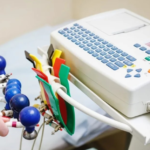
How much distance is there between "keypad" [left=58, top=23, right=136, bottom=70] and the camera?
0.48 metres

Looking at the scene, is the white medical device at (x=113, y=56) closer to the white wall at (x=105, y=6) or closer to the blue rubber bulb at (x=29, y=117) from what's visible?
the blue rubber bulb at (x=29, y=117)

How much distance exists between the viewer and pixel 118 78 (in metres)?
0.44

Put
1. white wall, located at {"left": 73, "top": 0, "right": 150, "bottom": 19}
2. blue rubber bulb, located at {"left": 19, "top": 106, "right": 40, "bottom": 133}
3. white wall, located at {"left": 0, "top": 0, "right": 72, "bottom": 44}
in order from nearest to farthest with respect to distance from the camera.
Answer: blue rubber bulb, located at {"left": 19, "top": 106, "right": 40, "bottom": 133} → white wall, located at {"left": 73, "top": 0, "right": 150, "bottom": 19} → white wall, located at {"left": 0, "top": 0, "right": 72, "bottom": 44}

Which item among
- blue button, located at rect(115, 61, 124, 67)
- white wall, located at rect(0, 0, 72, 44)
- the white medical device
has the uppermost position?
blue button, located at rect(115, 61, 124, 67)

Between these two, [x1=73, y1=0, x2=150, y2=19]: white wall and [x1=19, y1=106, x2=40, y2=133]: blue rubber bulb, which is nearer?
[x1=19, y1=106, x2=40, y2=133]: blue rubber bulb

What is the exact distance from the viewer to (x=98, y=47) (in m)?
0.53

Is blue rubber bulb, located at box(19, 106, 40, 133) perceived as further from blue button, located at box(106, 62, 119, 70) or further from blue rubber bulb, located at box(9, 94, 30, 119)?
blue button, located at box(106, 62, 119, 70)

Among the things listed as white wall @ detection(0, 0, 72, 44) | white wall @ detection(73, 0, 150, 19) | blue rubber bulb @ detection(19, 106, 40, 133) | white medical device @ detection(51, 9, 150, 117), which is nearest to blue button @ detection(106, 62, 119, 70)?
white medical device @ detection(51, 9, 150, 117)

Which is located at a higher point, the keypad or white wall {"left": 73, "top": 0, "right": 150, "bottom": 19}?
the keypad

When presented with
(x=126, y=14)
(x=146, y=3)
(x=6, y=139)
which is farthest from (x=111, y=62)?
(x=146, y=3)

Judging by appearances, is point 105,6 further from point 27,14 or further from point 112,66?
point 112,66

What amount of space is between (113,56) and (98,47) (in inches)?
1.9

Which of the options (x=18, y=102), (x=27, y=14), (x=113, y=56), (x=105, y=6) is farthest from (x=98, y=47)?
(x=27, y=14)

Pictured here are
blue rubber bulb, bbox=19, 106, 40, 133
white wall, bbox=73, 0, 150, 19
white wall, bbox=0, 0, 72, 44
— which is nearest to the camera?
blue rubber bulb, bbox=19, 106, 40, 133
